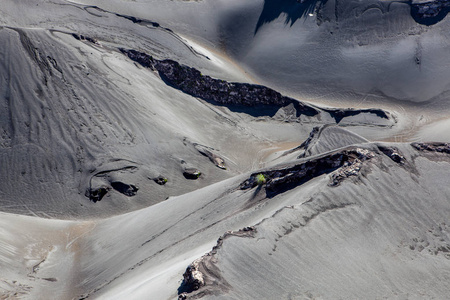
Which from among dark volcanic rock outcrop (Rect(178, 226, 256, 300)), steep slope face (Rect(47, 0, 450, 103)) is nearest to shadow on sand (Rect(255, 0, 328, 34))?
steep slope face (Rect(47, 0, 450, 103))

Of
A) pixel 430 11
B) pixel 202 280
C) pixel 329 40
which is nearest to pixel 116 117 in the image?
pixel 202 280

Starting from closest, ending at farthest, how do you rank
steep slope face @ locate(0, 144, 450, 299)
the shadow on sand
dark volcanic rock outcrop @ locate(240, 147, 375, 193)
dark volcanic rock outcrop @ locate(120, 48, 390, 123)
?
steep slope face @ locate(0, 144, 450, 299) < dark volcanic rock outcrop @ locate(240, 147, 375, 193) < dark volcanic rock outcrop @ locate(120, 48, 390, 123) < the shadow on sand

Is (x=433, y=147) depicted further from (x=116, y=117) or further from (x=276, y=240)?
(x=116, y=117)

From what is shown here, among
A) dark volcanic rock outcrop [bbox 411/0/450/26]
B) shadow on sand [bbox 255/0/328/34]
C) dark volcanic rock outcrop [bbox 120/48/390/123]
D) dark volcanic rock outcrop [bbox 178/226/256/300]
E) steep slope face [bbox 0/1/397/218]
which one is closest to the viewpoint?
dark volcanic rock outcrop [bbox 178/226/256/300]

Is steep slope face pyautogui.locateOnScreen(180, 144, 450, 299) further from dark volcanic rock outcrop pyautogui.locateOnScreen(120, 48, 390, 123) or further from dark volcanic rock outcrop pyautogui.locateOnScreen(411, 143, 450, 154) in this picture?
dark volcanic rock outcrop pyautogui.locateOnScreen(120, 48, 390, 123)

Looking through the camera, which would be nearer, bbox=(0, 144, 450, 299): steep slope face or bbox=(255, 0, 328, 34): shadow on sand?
bbox=(0, 144, 450, 299): steep slope face

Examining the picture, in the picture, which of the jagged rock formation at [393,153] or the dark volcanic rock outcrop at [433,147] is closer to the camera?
the jagged rock formation at [393,153]

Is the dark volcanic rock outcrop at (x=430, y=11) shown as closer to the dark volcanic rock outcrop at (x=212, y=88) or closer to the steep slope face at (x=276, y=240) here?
the dark volcanic rock outcrop at (x=212, y=88)

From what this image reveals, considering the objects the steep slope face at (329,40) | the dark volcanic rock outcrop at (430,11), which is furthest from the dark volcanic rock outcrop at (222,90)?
the dark volcanic rock outcrop at (430,11)

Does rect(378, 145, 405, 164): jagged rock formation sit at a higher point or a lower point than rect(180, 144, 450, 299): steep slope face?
higher
